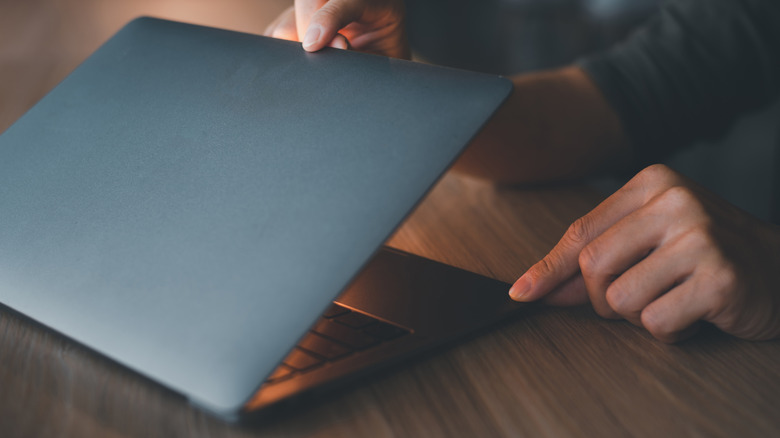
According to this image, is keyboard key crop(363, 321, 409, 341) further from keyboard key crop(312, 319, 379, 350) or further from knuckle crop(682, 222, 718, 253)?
knuckle crop(682, 222, 718, 253)

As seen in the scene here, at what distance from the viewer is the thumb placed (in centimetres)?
49

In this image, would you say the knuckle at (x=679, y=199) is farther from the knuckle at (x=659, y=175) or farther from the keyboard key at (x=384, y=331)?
the keyboard key at (x=384, y=331)

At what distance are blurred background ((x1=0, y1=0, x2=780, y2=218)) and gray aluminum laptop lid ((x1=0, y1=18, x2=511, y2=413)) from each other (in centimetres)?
45

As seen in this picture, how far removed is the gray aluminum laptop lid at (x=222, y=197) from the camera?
342 millimetres

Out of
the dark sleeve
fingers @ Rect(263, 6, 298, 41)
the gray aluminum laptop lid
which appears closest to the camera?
the gray aluminum laptop lid

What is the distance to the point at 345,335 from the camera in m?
0.40

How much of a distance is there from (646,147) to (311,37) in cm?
57

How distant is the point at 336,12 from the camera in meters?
0.58

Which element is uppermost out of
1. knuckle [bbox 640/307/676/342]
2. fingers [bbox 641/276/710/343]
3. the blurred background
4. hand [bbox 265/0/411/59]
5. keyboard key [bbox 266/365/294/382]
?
fingers [bbox 641/276/710/343]

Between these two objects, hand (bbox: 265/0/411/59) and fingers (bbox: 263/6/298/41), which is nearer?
hand (bbox: 265/0/411/59)

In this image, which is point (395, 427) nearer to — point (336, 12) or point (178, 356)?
point (178, 356)

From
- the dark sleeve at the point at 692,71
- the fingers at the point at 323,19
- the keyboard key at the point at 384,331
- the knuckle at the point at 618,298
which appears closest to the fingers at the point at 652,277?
the knuckle at the point at 618,298

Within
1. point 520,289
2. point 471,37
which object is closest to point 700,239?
point 520,289

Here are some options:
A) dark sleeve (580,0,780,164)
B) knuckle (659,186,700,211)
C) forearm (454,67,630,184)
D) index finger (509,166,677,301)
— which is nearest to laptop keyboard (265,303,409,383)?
index finger (509,166,677,301)
